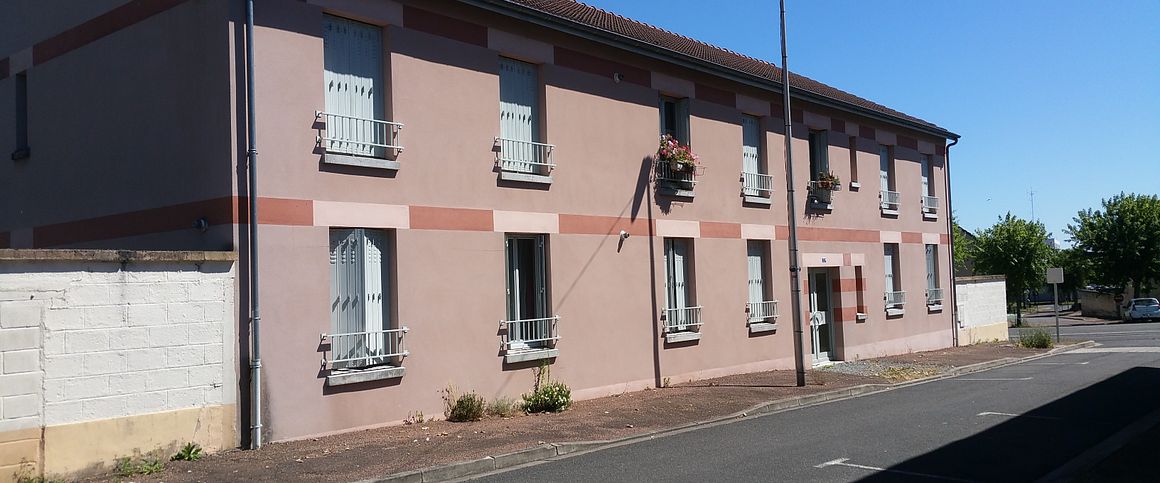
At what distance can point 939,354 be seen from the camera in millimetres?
23219

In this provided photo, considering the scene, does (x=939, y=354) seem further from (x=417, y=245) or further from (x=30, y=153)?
(x=30, y=153)

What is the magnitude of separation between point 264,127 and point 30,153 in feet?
17.2

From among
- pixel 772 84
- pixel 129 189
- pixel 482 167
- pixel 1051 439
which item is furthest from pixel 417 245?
pixel 772 84

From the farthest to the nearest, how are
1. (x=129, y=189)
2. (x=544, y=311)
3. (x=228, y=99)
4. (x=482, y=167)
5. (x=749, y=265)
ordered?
1. (x=749, y=265)
2. (x=544, y=311)
3. (x=482, y=167)
4. (x=129, y=189)
5. (x=228, y=99)

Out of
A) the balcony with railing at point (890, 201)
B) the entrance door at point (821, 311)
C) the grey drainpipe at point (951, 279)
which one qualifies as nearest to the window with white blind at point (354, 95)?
the entrance door at point (821, 311)

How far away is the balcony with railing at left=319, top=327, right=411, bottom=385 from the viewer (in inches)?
419

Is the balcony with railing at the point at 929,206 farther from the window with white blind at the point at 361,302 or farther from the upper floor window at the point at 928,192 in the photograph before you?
the window with white blind at the point at 361,302

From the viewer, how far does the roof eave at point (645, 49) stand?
12891 mm

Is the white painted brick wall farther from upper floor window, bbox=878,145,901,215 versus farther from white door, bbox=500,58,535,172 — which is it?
upper floor window, bbox=878,145,901,215

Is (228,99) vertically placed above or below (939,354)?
above

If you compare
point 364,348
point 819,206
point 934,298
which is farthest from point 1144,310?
point 364,348

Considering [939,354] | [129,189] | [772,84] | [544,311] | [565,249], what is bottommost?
[939,354]

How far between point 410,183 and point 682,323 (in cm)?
663

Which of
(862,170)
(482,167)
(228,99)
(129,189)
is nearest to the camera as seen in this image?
(228,99)
